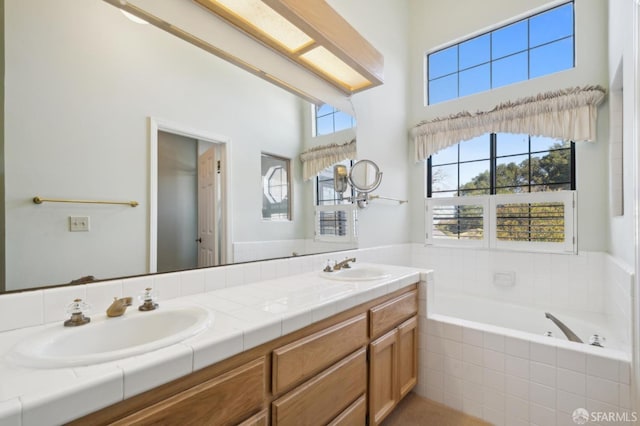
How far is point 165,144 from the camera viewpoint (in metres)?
1.19

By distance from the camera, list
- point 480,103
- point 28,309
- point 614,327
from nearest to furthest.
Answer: point 28,309 → point 614,327 → point 480,103

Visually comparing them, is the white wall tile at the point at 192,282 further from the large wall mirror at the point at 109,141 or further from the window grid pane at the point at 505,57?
the window grid pane at the point at 505,57

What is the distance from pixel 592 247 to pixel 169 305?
2994 mm

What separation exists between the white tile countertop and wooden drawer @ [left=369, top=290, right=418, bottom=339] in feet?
0.44

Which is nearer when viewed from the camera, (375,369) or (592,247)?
(375,369)

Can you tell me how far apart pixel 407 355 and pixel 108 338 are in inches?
61.7

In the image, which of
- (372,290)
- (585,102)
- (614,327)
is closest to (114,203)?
(372,290)

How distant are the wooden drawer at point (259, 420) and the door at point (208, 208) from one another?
68 centimetres

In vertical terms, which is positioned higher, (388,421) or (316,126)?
(316,126)

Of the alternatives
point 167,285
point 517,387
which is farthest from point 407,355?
point 167,285

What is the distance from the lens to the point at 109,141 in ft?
3.42

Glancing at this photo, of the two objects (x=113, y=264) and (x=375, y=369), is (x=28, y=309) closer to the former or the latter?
(x=113, y=264)

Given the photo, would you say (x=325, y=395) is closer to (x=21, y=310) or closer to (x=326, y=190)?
(x=21, y=310)

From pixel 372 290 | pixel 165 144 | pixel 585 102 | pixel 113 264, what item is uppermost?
pixel 585 102
